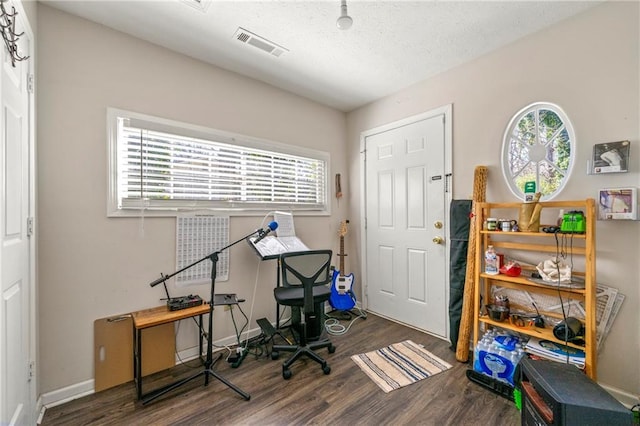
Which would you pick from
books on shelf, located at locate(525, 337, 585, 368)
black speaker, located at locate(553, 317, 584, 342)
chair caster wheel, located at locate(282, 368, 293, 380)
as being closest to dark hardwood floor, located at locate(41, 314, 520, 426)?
chair caster wheel, located at locate(282, 368, 293, 380)

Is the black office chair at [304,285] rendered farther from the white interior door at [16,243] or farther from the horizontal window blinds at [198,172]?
the white interior door at [16,243]

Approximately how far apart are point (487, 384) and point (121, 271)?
2815mm

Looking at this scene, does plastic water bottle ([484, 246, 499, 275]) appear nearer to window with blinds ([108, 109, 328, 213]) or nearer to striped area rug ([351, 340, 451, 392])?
striped area rug ([351, 340, 451, 392])

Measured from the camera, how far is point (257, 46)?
2270 millimetres

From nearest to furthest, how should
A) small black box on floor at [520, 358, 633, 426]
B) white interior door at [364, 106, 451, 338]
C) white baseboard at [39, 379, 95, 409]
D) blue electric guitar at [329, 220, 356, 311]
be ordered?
1. small black box on floor at [520, 358, 633, 426]
2. white baseboard at [39, 379, 95, 409]
3. white interior door at [364, 106, 451, 338]
4. blue electric guitar at [329, 220, 356, 311]

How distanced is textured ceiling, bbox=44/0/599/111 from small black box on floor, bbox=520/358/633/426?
2.32 metres

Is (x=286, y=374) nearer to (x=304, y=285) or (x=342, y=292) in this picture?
(x=304, y=285)

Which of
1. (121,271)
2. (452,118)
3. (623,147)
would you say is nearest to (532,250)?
(623,147)

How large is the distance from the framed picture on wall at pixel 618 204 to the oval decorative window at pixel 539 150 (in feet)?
0.89

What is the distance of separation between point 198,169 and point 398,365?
7.94ft

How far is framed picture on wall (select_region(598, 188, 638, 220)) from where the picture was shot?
1.67m

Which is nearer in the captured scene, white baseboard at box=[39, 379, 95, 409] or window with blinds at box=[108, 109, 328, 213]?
Answer: white baseboard at box=[39, 379, 95, 409]

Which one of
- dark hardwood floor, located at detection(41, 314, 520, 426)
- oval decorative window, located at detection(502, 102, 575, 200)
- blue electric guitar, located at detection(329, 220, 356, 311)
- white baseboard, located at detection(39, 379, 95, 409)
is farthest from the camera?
blue electric guitar, located at detection(329, 220, 356, 311)

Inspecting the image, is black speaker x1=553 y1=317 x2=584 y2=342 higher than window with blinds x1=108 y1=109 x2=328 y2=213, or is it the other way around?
window with blinds x1=108 y1=109 x2=328 y2=213
